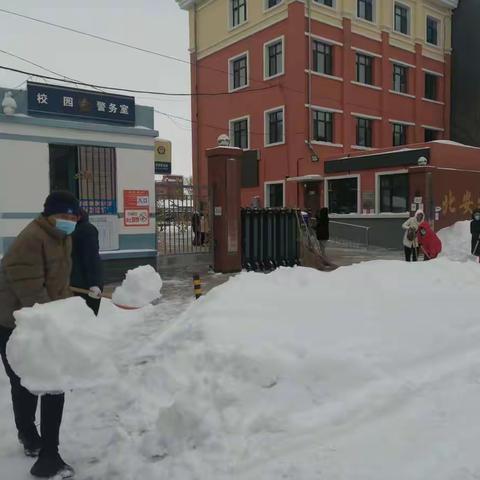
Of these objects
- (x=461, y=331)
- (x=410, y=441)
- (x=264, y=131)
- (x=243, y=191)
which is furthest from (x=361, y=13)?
(x=410, y=441)

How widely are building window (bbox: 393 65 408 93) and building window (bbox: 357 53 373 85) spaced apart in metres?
2.00

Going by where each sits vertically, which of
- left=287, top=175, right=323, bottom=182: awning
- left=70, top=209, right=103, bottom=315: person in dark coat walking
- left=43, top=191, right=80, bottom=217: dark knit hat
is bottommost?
left=70, top=209, right=103, bottom=315: person in dark coat walking

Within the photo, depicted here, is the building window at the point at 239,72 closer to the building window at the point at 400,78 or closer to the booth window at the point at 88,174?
the building window at the point at 400,78

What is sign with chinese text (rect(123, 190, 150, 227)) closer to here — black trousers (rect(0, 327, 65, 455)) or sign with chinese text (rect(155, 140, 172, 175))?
black trousers (rect(0, 327, 65, 455))

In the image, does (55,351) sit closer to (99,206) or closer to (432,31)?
(99,206)

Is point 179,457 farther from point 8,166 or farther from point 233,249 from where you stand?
point 233,249

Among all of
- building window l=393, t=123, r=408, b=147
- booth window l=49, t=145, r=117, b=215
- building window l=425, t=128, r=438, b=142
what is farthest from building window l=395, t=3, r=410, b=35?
booth window l=49, t=145, r=117, b=215

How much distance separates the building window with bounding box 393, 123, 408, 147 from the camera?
27875 millimetres

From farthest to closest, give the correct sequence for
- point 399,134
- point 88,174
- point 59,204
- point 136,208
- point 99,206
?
1. point 399,134
2. point 136,208
3. point 99,206
4. point 88,174
5. point 59,204

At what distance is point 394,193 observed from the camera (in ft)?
65.5

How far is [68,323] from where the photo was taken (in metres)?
3.12

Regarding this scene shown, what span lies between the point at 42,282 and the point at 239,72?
25.8m

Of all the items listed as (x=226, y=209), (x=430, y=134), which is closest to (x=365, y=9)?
(x=430, y=134)

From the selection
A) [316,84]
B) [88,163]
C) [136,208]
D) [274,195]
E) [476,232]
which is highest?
[316,84]
